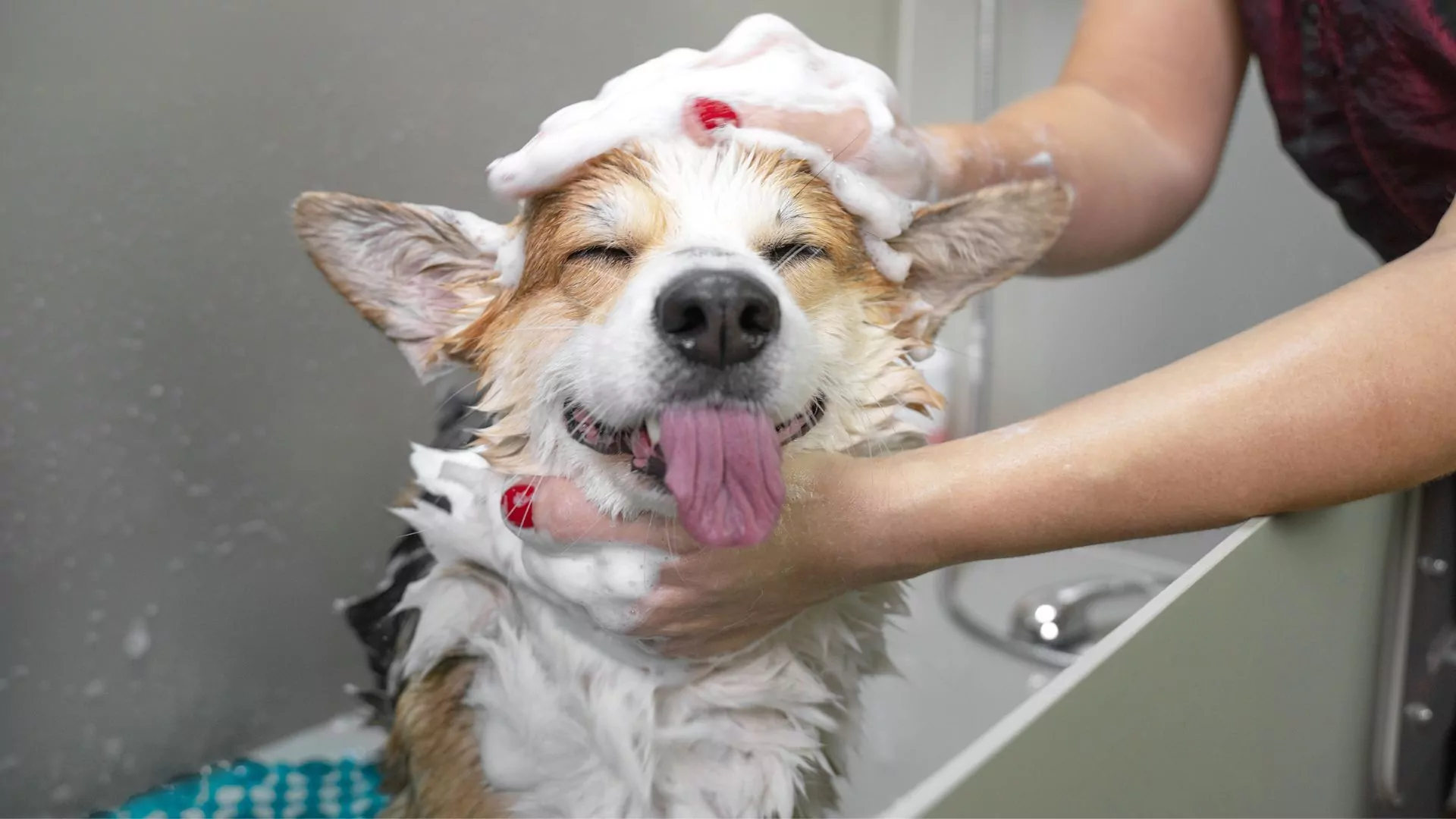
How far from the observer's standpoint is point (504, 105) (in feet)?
3.35

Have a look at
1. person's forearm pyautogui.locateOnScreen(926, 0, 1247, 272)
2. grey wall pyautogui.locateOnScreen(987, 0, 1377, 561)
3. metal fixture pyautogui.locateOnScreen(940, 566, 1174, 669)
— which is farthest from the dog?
grey wall pyautogui.locateOnScreen(987, 0, 1377, 561)

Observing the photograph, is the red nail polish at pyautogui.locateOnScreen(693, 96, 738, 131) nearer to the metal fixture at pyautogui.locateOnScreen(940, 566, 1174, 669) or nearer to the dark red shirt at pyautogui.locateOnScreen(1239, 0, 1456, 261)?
the dark red shirt at pyautogui.locateOnScreen(1239, 0, 1456, 261)

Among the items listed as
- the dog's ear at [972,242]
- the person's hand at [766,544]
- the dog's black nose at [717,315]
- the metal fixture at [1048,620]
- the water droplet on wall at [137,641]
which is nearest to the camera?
the dog's black nose at [717,315]

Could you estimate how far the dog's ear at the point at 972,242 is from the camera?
819 millimetres

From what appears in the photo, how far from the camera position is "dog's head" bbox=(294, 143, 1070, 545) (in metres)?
0.63

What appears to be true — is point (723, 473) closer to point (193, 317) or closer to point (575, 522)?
point (575, 522)

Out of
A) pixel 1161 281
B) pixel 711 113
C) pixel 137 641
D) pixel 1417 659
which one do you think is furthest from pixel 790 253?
pixel 1161 281

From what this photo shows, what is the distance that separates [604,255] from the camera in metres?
0.73

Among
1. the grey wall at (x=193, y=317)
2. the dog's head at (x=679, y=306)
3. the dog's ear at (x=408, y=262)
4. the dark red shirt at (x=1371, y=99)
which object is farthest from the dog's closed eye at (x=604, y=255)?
the dark red shirt at (x=1371, y=99)

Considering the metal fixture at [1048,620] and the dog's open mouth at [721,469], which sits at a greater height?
the dog's open mouth at [721,469]

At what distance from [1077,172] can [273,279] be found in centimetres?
98

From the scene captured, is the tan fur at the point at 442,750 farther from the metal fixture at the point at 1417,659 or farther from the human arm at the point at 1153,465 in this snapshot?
the metal fixture at the point at 1417,659

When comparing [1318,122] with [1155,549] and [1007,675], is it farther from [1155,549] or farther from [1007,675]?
[1007,675]

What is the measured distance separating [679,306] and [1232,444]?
42 centimetres
